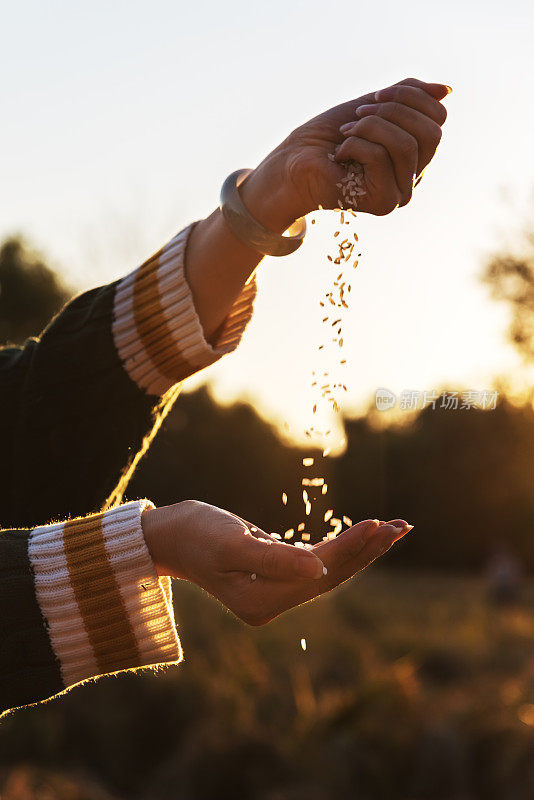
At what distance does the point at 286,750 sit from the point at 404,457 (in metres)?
18.5

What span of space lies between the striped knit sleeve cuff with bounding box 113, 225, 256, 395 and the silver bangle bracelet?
0.16 m

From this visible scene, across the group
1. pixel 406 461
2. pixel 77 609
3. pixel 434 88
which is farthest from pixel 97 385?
pixel 406 461

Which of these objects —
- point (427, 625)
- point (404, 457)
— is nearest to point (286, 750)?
point (427, 625)

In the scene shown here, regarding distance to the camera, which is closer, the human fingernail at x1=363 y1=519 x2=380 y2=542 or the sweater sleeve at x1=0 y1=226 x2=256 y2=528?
the human fingernail at x1=363 y1=519 x2=380 y2=542

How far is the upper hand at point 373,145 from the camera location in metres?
1.61

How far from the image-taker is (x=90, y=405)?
6.55 feet

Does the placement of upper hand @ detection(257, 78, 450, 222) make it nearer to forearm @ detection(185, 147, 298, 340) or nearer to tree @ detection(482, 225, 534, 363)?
forearm @ detection(185, 147, 298, 340)

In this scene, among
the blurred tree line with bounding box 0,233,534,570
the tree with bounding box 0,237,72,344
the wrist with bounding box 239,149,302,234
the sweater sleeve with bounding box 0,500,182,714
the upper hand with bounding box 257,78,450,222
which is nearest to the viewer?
the sweater sleeve with bounding box 0,500,182,714

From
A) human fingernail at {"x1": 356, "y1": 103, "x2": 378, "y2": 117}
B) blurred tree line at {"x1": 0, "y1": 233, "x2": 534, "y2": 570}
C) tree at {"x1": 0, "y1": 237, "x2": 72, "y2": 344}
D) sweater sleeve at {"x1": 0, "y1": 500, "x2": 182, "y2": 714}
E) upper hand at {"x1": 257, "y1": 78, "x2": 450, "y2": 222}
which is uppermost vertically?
human fingernail at {"x1": 356, "y1": 103, "x2": 378, "y2": 117}

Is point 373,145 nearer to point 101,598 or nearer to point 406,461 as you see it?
point 101,598

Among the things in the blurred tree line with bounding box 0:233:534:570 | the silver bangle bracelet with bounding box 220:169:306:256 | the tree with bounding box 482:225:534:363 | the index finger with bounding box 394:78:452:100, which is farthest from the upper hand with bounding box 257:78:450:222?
the blurred tree line with bounding box 0:233:534:570

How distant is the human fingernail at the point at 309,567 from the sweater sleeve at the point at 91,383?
80cm

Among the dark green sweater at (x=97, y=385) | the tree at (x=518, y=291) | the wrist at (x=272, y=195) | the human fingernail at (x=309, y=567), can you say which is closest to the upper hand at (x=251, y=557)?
the human fingernail at (x=309, y=567)

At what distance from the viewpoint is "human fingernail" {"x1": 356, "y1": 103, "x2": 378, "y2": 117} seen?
1.64 meters
